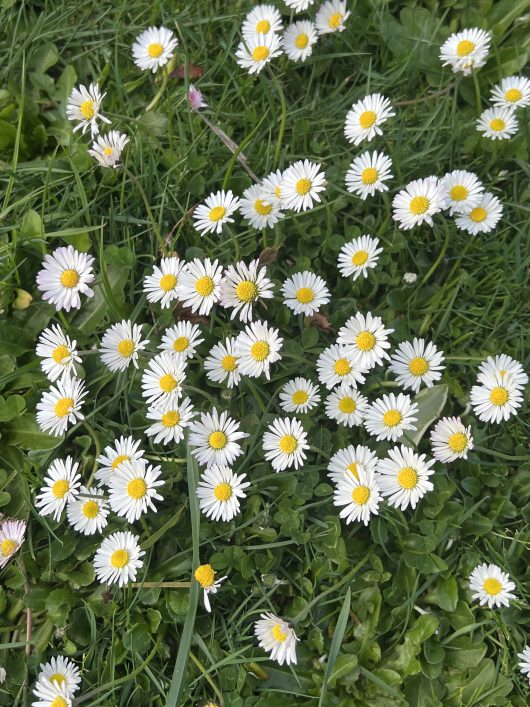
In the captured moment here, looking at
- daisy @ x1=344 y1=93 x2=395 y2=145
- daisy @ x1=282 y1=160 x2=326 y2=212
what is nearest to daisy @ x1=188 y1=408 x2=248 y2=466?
daisy @ x1=282 y1=160 x2=326 y2=212

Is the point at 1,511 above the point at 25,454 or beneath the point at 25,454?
beneath

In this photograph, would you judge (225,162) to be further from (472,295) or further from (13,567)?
(13,567)

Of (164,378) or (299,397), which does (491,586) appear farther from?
(164,378)

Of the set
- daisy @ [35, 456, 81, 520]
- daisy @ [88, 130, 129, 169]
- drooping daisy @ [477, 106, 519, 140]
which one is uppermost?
drooping daisy @ [477, 106, 519, 140]

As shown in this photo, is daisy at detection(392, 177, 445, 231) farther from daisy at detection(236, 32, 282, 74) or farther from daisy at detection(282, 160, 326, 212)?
daisy at detection(236, 32, 282, 74)

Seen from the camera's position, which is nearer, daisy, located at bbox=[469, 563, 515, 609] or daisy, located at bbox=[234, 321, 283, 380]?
daisy, located at bbox=[469, 563, 515, 609]

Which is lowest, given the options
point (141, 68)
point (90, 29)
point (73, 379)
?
point (73, 379)

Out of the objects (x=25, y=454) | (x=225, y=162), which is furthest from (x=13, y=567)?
(x=225, y=162)
